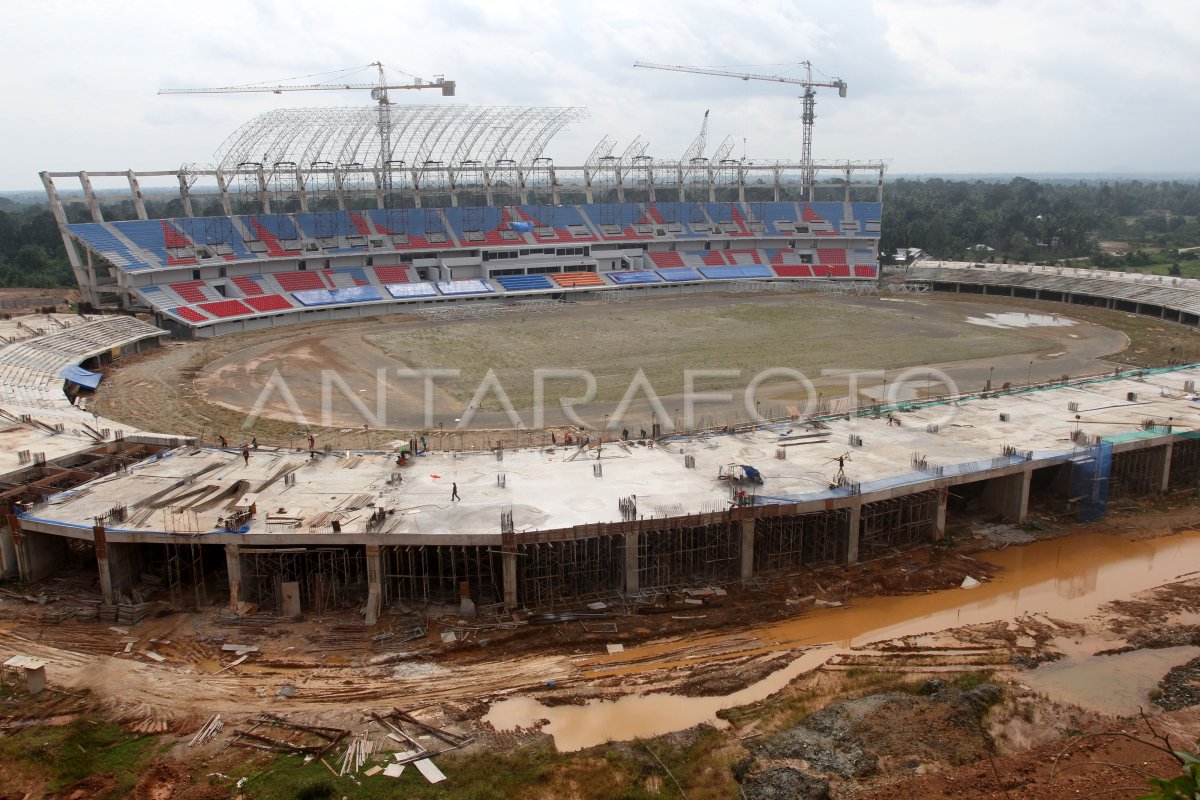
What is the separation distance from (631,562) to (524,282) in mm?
47228

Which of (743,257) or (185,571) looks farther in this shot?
(743,257)

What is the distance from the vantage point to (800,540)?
887 inches

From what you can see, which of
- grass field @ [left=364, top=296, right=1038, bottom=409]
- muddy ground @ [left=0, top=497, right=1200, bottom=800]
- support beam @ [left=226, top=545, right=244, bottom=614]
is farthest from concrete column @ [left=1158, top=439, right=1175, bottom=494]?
support beam @ [left=226, top=545, right=244, bottom=614]

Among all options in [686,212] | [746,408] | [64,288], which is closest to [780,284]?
[686,212]

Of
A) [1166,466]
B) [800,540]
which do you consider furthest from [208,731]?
[1166,466]

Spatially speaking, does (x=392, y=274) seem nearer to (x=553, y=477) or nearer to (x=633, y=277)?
(x=633, y=277)

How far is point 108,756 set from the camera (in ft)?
48.7

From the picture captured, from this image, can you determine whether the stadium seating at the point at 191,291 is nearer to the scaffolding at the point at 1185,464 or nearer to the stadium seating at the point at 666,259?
the stadium seating at the point at 666,259

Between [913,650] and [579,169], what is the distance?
2315 inches

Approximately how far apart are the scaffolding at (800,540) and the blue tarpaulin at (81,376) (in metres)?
30.2

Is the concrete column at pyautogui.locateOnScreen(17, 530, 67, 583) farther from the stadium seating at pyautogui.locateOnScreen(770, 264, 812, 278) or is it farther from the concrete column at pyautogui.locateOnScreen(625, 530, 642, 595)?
the stadium seating at pyautogui.locateOnScreen(770, 264, 812, 278)

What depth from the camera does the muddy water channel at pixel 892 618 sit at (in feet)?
53.7

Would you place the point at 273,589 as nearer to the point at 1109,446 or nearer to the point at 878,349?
the point at 1109,446

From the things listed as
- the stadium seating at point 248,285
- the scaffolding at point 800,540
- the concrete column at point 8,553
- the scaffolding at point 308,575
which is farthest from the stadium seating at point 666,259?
the concrete column at point 8,553
